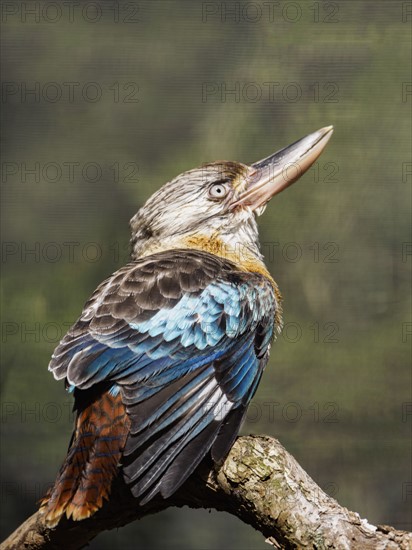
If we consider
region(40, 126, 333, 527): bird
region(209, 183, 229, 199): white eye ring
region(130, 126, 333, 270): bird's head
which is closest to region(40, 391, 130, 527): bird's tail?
region(40, 126, 333, 527): bird

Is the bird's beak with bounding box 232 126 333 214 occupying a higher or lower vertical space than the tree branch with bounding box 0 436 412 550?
higher

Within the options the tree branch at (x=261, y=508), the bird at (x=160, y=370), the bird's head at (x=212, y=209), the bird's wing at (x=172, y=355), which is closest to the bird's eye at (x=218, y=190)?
the bird's head at (x=212, y=209)

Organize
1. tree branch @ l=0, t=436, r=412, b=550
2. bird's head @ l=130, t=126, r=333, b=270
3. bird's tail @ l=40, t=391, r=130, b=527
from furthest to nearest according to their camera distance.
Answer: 1. bird's head @ l=130, t=126, r=333, b=270
2. bird's tail @ l=40, t=391, r=130, b=527
3. tree branch @ l=0, t=436, r=412, b=550

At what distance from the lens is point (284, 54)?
13.6 feet

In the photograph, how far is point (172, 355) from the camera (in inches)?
91.7

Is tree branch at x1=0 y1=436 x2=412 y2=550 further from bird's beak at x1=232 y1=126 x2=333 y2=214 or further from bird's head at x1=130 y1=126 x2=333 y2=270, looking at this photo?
bird's beak at x1=232 y1=126 x2=333 y2=214

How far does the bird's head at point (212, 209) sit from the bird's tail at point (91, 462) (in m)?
0.93

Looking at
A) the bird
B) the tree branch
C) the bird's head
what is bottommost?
the tree branch

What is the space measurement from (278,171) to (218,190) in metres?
0.22

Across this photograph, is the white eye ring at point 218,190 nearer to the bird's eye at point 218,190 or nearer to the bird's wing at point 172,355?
the bird's eye at point 218,190

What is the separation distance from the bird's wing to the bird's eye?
0.43m

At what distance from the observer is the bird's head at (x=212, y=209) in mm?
3027

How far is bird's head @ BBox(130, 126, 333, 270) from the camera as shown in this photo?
3027mm

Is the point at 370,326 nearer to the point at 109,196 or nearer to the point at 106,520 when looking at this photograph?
the point at 109,196
